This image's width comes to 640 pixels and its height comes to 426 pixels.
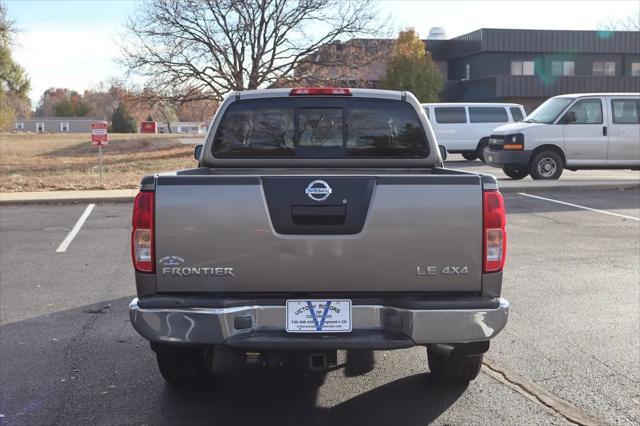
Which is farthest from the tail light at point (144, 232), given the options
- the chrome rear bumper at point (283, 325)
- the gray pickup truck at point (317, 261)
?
the chrome rear bumper at point (283, 325)

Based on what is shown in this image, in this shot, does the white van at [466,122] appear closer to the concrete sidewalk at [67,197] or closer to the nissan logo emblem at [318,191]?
the concrete sidewalk at [67,197]

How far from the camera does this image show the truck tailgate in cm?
387

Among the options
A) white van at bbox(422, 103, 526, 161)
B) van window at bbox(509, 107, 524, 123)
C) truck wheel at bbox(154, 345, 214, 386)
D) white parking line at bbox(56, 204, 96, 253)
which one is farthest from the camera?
van window at bbox(509, 107, 524, 123)

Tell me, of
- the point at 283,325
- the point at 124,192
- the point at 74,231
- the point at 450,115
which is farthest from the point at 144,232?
the point at 450,115

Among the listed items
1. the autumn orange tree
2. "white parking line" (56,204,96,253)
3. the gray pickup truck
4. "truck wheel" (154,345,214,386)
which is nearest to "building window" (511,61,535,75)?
the autumn orange tree

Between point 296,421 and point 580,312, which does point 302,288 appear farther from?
point 580,312

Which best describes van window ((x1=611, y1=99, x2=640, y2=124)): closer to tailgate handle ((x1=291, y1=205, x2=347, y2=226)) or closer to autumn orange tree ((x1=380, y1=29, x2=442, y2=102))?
tailgate handle ((x1=291, y1=205, x2=347, y2=226))

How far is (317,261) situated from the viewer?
3.88 metres

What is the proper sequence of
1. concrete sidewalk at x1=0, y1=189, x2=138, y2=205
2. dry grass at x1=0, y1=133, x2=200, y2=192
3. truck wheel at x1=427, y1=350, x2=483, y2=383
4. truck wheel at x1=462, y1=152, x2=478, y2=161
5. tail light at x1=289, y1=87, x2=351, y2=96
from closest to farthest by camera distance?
truck wheel at x1=427, y1=350, x2=483, y2=383, tail light at x1=289, y1=87, x2=351, y2=96, concrete sidewalk at x1=0, y1=189, x2=138, y2=205, dry grass at x1=0, y1=133, x2=200, y2=192, truck wheel at x1=462, y1=152, x2=478, y2=161

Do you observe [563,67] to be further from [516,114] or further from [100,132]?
[100,132]

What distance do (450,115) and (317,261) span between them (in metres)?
22.9

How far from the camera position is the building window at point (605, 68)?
48438mm

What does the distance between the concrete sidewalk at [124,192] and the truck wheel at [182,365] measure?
11284 millimetres

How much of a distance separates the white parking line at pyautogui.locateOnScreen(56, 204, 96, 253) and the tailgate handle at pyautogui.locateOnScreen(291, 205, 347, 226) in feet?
23.0
